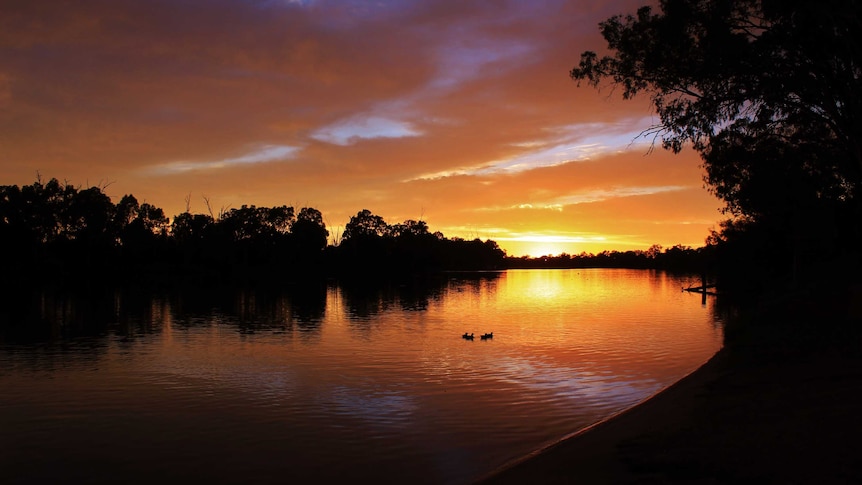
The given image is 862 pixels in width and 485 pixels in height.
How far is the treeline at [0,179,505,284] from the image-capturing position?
100 m

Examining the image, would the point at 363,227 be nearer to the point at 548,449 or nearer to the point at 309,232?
the point at 309,232

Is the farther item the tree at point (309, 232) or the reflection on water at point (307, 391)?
the tree at point (309, 232)

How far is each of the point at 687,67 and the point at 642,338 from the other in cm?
1867

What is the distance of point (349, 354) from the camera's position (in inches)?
1114

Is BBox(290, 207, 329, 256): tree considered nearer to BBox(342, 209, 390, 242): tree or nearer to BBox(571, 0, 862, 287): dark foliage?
BBox(342, 209, 390, 242): tree

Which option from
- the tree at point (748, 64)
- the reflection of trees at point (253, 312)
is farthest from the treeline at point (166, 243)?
the tree at point (748, 64)

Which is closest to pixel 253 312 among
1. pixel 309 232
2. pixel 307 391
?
pixel 307 391

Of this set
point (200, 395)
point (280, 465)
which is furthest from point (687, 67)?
point (200, 395)

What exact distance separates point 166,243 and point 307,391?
111838 millimetres

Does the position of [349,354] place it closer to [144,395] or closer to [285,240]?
[144,395]

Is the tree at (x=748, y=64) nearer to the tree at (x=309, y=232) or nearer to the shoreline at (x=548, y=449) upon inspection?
the shoreline at (x=548, y=449)

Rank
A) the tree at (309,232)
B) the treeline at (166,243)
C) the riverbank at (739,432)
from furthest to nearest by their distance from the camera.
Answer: the tree at (309,232), the treeline at (166,243), the riverbank at (739,432)

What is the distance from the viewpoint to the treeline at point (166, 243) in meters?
100

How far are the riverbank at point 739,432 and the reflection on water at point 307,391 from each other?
194 cm
